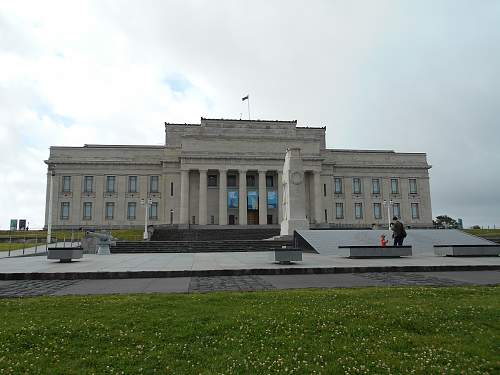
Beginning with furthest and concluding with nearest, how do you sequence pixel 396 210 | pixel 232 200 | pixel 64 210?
pixel 396 210 → pixel 64 210 → pixel 232 200

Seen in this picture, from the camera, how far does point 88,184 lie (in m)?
67.8

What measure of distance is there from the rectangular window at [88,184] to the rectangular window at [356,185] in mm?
45749

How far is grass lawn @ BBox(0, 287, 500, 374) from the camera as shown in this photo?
15.0 ft

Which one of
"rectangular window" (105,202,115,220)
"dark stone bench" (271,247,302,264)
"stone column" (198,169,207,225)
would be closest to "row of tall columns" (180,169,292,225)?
"stone column" (198,169,207,225)

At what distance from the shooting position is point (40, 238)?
159ft

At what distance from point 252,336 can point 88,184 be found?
223 ft

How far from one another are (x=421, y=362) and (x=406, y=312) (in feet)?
7.17

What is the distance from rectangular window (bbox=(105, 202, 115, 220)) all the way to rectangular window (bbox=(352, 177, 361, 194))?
42.2 m

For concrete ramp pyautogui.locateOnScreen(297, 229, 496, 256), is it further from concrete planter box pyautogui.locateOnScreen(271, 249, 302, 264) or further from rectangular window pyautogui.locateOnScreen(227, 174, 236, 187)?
rectangular window pyautogui.locateOnScreen(227, 174, 236, 187)

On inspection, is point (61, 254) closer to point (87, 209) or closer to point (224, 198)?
point (224, 198)

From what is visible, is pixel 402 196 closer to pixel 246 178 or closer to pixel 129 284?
pixel 246 178

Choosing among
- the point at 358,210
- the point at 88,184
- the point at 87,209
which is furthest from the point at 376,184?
the point at 87,209

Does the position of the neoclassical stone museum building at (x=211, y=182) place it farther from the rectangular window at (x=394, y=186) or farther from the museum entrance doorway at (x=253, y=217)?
the rectangular window at (x=394, y=186)

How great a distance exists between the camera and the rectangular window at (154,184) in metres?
68.4
